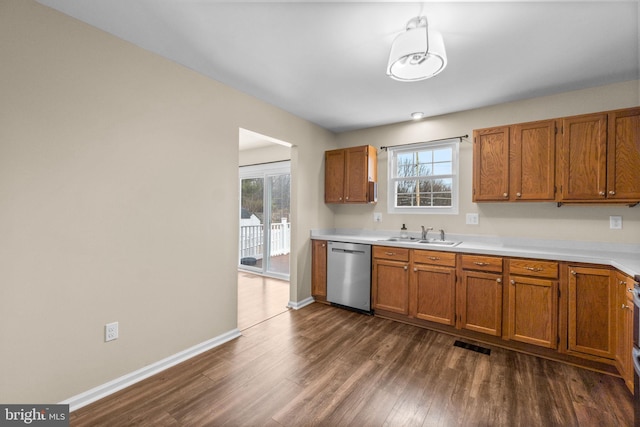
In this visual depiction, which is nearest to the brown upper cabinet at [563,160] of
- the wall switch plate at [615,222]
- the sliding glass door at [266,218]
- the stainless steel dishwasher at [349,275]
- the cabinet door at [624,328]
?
the wall switch plate at [615,222]

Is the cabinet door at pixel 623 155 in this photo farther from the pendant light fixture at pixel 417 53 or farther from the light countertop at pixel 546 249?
the pendant light fixture at pixel 417 53

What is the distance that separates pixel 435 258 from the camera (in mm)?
2936

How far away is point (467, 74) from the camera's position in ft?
8.02

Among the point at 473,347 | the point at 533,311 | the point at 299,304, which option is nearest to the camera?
the point at 533,311

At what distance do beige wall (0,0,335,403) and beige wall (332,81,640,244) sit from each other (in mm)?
2246

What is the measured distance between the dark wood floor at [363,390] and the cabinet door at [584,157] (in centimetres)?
156

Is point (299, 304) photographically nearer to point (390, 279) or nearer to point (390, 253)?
point (390, 279)

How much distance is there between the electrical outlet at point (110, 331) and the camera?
1.93m

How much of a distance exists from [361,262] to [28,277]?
9.61 feet

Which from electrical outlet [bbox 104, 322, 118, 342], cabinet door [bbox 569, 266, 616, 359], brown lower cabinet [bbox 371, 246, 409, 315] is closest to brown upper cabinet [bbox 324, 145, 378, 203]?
brown lower cabinet [bbox 371, 246, 409, 315]

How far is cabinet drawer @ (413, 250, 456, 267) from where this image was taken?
2.85 m

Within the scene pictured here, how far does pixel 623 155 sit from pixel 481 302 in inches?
69.2

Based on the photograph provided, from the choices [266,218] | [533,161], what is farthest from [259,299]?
[533,161]

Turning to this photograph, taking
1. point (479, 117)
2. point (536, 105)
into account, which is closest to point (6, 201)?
point (479, 117)
